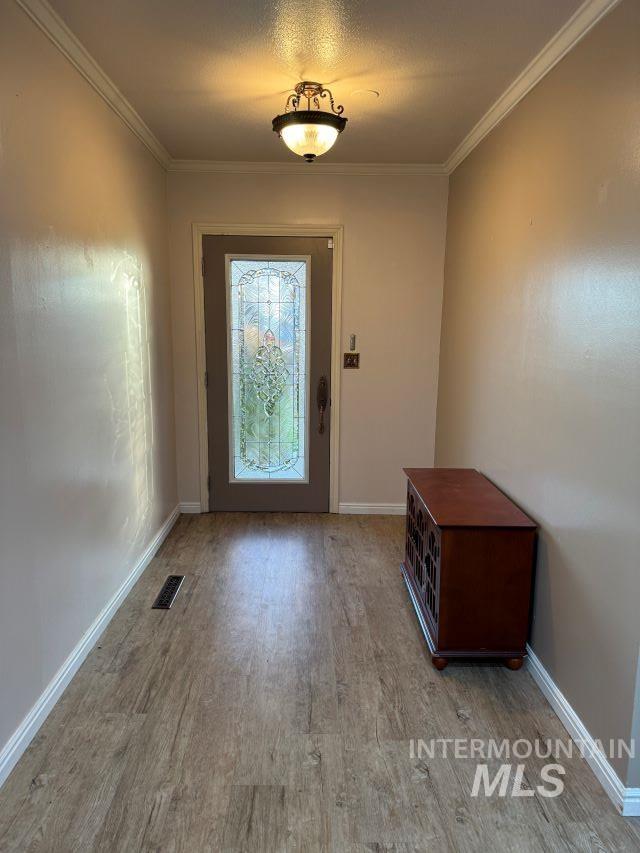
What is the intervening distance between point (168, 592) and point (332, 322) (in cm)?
212

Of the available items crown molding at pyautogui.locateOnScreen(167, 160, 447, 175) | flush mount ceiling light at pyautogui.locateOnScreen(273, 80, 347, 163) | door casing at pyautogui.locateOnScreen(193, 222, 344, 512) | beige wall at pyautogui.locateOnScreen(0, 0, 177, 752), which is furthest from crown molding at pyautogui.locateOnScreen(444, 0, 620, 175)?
beige wall at pyautogui.locateOnScreen(0, 0, 177, 752)

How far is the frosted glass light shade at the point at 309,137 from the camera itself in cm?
250

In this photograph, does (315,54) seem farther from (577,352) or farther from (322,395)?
(322,395)

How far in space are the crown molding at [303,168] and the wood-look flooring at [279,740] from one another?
274cm

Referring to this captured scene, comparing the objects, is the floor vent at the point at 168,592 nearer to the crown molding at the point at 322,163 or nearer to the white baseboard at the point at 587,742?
the white baseboard at the point at 587,742

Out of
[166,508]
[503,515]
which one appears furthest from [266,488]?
[503,515]

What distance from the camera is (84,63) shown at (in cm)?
229

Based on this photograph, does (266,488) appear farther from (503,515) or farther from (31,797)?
(31,797)

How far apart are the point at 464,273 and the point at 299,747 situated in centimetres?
273

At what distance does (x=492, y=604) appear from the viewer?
231cm

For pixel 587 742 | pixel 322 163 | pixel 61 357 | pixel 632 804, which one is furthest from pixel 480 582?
pixel 322 163

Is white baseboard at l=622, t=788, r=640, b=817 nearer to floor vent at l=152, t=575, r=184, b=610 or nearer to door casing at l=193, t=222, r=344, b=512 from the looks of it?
floor vent at l=152, t=575, r=184, b=610

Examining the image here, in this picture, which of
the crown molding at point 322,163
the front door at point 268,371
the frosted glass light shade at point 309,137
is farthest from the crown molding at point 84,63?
the front door at point 268,371

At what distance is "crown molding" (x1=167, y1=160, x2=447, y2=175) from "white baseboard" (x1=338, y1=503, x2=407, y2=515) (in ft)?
7.84
